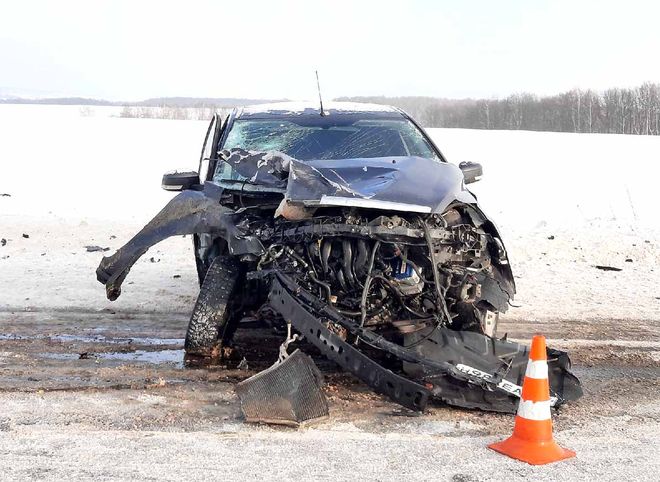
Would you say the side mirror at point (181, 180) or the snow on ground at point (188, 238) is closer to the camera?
the side mirror at point (181, 180)

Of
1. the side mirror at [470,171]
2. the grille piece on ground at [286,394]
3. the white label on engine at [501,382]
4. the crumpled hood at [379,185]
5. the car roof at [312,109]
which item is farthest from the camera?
the car roof at [312,109]

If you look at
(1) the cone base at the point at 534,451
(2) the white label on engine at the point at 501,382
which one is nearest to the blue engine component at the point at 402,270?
(2) the white label on engine at the point at 501,382

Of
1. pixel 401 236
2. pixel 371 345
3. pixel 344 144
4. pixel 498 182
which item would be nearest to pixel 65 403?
pixel 371 345

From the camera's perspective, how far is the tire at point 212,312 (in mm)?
5465

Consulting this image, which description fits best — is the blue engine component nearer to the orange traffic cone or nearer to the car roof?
the orange traffic cone

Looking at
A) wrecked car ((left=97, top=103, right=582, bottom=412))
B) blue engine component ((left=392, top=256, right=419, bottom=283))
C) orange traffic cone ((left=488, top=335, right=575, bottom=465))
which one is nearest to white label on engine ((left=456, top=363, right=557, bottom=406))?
wrecked car ((left=97, top=103, right=582, bottom=412))

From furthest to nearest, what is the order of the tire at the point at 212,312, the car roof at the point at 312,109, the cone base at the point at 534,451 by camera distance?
the car roof at the point at 312,109
the tire at the point at 212,312
the cone base at the point at 534,451

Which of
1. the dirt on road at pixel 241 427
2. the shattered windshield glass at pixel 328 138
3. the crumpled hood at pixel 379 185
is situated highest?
the shattered windshield glass at pixel 328 138

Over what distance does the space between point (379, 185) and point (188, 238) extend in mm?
7620

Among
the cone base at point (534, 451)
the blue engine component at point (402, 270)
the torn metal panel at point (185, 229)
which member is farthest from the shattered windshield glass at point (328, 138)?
the cone base at point (534, 451)

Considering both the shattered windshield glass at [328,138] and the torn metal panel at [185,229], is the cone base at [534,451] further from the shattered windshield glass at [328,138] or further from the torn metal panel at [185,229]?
the shattered windshield glass at [328,138]

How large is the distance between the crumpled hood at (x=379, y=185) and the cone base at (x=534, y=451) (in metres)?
1.47

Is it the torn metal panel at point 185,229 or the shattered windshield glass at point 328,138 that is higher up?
the shattered windshield glass at point 328,138

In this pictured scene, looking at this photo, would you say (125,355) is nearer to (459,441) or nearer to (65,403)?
(65,403)
